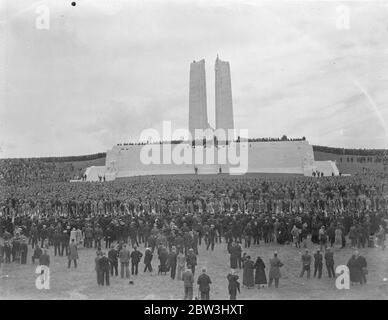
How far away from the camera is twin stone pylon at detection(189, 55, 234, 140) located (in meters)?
39.9

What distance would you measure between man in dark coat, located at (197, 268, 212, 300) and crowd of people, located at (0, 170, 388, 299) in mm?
24

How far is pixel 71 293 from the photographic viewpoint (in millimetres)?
11812

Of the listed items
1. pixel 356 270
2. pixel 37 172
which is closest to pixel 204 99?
pixel 37 172

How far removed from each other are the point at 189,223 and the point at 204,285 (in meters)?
6.10

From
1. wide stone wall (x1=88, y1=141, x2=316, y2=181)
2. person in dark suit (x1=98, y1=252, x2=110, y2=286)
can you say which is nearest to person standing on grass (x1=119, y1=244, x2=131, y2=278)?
person in dark suit (x1=98, y1=252, x2=110, y2=286)

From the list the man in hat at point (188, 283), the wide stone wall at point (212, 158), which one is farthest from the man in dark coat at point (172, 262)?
the wide stone wall at point (212, 158)

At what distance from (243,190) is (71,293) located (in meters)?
13.4

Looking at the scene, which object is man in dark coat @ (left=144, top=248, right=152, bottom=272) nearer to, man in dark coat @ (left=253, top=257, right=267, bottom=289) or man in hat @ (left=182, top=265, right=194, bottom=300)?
man in hat @ (left=182, top=265, right=194, bottom=300)

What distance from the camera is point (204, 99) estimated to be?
40.7 meters

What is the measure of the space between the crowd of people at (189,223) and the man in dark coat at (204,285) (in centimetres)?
2

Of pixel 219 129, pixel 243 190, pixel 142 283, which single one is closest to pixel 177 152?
pixel 219 129

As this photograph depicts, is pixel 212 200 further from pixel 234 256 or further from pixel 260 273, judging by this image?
pixel 260 273

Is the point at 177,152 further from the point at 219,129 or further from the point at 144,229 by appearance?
the point at 144,229

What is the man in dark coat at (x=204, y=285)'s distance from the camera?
11.0 m
